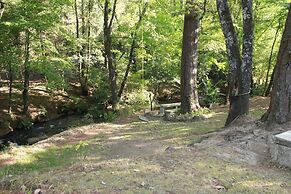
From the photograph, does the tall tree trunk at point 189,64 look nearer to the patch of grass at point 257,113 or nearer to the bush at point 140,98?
the patch of grass at point 257,113

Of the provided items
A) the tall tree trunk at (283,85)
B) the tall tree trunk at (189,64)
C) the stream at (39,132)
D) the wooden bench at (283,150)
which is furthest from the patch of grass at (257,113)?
the stream at (39,132)

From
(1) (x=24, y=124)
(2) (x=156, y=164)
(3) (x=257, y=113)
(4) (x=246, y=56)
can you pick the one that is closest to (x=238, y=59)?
(4) (x=246, y=56)

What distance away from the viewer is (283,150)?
226 inches

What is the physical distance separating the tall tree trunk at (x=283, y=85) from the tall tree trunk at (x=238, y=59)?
3.24 feet

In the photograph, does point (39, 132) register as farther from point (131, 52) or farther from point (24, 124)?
point (131, 52)

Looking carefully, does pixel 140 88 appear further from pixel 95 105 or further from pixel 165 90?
pixel 165 90

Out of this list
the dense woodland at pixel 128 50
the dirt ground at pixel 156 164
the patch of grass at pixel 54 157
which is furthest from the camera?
the dense woodland at pixel 128 50

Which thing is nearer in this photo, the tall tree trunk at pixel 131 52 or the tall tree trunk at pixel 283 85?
the tall tree trunk at pixel 283 85

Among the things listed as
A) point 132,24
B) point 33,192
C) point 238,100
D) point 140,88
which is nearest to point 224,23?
point 238,100

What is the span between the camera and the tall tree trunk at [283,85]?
7.08 metres

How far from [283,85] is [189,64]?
5.23 metres

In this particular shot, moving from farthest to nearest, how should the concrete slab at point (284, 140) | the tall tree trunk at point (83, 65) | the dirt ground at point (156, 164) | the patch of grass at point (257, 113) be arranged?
the tall tree trunk at point (83, 65), the patch of grass at point (257, 113), the concrete slab at point (284, 140), the dirt ground at point (156, 164)

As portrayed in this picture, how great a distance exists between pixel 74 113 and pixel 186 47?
8.65 m

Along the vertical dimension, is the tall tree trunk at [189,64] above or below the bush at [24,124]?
above
